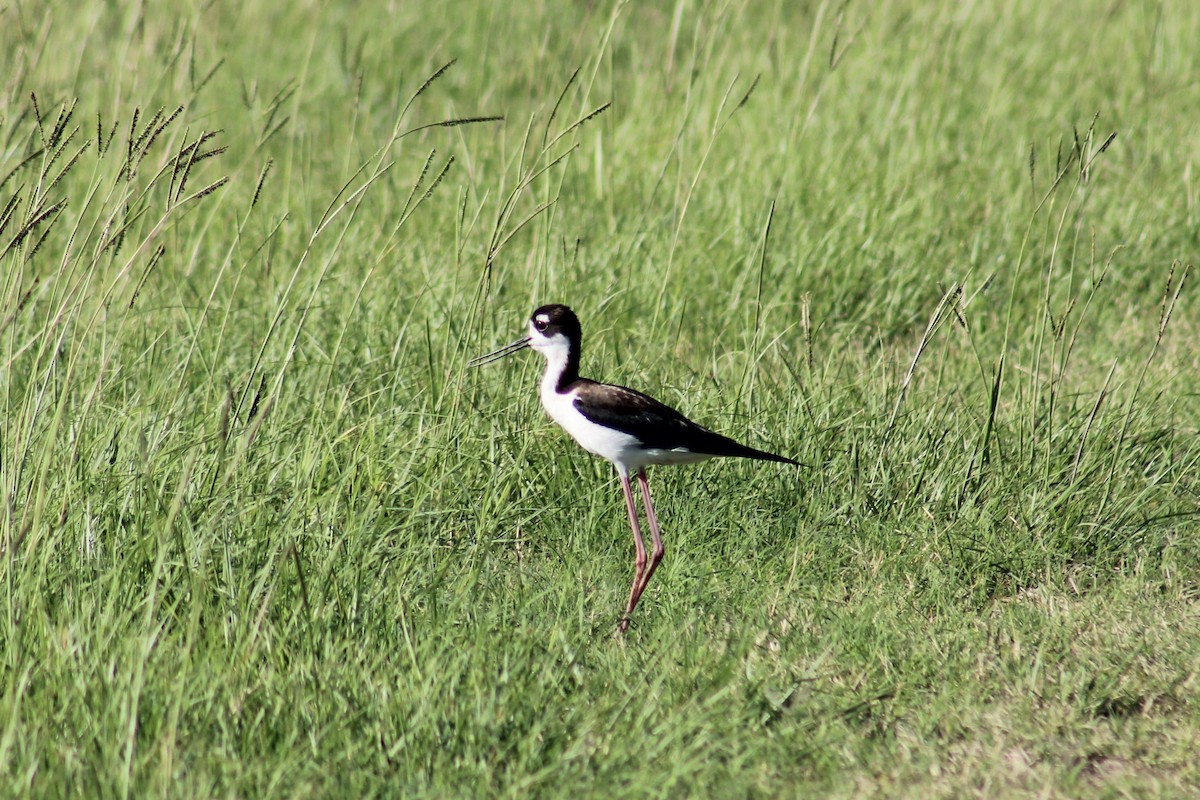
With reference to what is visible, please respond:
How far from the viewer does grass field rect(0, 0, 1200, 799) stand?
9.18ft

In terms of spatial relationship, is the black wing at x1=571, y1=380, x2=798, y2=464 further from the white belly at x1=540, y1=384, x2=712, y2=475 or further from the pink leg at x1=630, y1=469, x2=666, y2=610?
the pink leg at x1=630, y1=469, x2=666, y2=610

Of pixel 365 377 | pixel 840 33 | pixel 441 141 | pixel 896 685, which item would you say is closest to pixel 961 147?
pixel 840 33

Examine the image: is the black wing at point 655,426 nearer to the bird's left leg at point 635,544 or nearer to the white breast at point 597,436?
the white breast at point 597,436

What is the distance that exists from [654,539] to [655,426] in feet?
1.08

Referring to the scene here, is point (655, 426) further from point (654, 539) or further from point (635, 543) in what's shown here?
point (635, 543)

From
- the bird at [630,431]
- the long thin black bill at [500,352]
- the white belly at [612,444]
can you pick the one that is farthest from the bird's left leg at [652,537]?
the long thin black bill at [500,352]

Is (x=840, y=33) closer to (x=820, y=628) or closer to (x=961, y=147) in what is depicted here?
(x=961, y=147)

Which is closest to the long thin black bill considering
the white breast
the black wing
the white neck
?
the white neck

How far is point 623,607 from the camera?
141 inches

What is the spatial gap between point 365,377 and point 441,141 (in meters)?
2.27

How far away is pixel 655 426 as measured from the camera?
3.56 meters

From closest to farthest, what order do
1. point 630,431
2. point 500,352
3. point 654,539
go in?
1. point 630,431
2. point 654,539
3. point 500,352

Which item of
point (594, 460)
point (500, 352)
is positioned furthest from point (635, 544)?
point (500, 352)

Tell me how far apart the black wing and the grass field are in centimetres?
34
